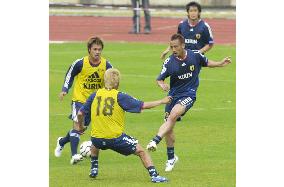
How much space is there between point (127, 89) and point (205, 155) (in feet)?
33.0

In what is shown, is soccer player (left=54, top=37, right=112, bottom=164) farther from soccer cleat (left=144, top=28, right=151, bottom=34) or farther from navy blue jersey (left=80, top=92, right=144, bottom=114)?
soccer cleat (left=144, top=28, right=151, bottom=34)

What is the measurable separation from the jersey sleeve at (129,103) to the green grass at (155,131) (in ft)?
3.41

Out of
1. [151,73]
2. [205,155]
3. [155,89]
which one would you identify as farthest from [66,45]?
[205,155]

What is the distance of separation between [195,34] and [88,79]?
22.0ft

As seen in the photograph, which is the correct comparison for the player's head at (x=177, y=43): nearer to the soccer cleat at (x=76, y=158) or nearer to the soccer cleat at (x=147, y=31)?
the soccer cleat at (x=76, y=158)

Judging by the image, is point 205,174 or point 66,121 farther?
point 66,121

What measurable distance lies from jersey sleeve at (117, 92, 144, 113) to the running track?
1125 inches

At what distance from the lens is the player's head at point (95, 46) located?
14.9 m

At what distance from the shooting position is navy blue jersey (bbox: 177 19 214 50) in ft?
72.0

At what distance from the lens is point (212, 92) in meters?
25.8

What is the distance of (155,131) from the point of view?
19250 millimetres

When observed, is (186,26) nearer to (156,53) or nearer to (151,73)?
(151,73)

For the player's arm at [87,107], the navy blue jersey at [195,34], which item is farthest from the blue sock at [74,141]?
the navy blue jersey at [195,34]

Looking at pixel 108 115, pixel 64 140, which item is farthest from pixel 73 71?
pixel 108 115
